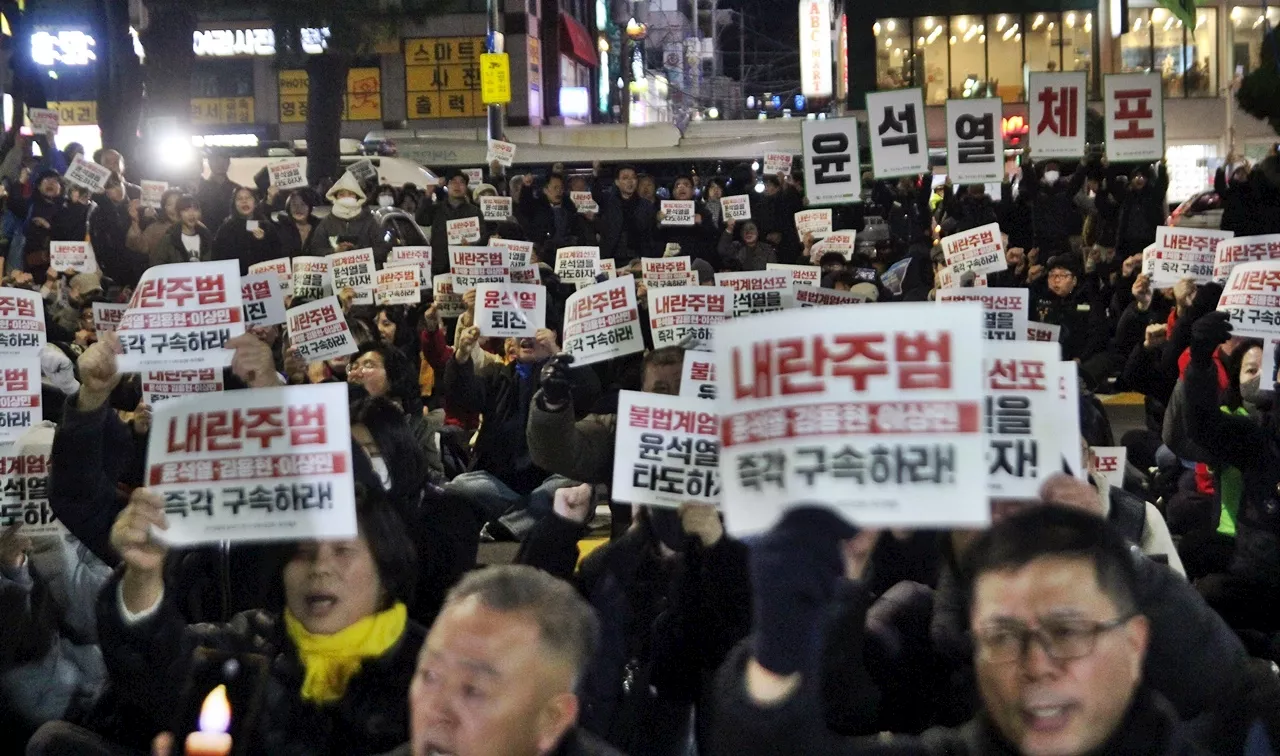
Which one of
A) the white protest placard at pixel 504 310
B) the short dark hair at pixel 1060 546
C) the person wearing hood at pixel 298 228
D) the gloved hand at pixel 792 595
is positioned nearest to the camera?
the gloved hand at pixel 792 595

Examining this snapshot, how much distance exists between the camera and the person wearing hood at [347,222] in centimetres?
1426

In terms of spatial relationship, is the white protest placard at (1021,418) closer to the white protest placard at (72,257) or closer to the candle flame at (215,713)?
the candle flame at (215,713)

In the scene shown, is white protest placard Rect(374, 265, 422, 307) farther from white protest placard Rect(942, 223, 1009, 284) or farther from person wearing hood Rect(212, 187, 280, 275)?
white protest placard Rect(942, 223, 1009, 284)

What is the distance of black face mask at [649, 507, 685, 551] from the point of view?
4293 mm

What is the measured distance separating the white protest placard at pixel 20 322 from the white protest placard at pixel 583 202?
35.2 ft

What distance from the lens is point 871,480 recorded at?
2.65 metres

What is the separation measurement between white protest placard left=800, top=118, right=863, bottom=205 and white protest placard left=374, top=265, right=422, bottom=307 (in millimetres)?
3005

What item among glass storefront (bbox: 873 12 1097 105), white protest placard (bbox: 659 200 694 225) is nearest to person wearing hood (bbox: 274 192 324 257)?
white protest placard (bbox: 659 200 694 225)

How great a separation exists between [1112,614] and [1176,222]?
13287 mm

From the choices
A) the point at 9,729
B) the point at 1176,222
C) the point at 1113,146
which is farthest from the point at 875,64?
the point at 9,729

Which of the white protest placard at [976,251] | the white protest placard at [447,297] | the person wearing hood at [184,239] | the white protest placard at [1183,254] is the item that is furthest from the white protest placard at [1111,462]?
the person wearing hood at [184,239]

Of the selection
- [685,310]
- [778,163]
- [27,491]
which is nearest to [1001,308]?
[685,310]

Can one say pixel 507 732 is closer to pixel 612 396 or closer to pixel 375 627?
pixel 375 627

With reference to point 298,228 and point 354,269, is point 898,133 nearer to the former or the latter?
point 354,269
